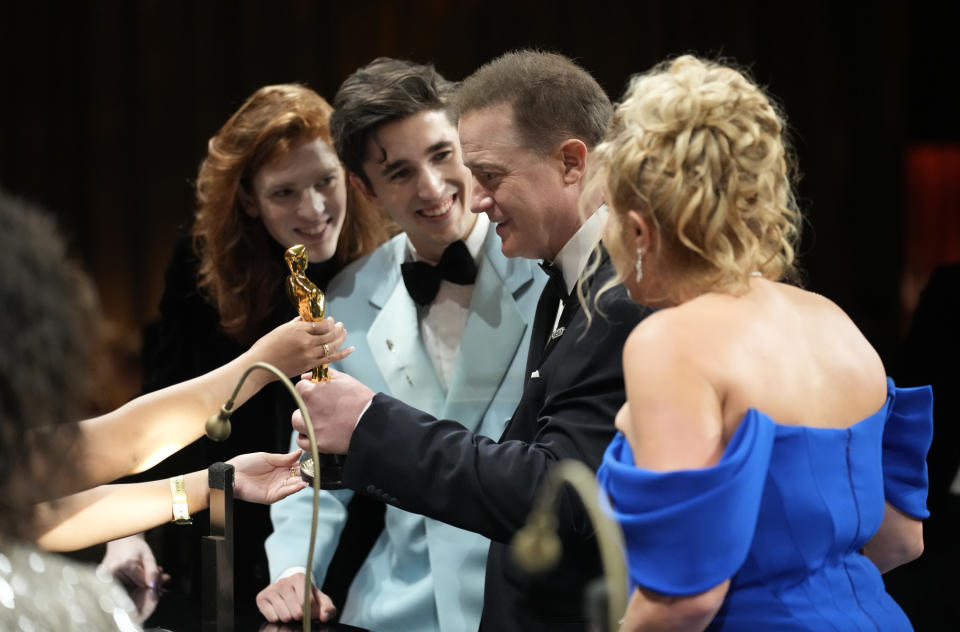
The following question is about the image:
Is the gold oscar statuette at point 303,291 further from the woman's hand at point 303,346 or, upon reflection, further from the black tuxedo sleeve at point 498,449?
the black tuxedo sleeve at point 498,449

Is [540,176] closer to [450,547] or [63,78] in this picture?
[450,547]

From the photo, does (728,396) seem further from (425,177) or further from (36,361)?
(425,177)

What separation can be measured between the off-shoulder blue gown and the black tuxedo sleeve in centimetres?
25

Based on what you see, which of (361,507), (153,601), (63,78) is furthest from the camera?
(63,78)

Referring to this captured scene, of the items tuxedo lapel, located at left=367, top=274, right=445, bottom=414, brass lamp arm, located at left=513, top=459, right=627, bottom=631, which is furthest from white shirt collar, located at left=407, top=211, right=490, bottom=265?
brass lamp arm, located at left=513, top=459, right=627, bottom=631

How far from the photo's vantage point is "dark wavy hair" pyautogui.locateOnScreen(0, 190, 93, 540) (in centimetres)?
117

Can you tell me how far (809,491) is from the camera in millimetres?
1268

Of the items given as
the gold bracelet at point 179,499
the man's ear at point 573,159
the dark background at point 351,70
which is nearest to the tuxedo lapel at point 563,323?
the man's ear at point 573,159

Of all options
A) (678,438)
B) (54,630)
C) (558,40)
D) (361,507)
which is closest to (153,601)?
(361,507)

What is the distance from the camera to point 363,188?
2.46 meters

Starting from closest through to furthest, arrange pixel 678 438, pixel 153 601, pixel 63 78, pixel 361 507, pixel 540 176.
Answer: pixel 678 438 < pixel 540 176 < pixel 153 601 < pixel 361 507 < pixel 63 78

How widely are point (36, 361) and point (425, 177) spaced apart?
124 cm

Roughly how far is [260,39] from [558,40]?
4.36 ft

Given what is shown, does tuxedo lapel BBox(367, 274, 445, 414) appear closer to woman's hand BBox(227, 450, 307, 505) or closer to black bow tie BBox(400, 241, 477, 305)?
black bow tie BBox(400, 241, 477, 305)
